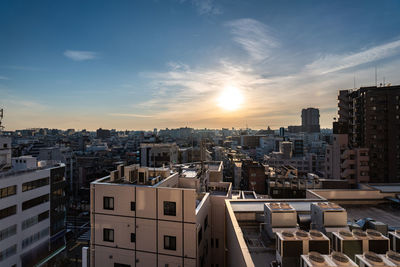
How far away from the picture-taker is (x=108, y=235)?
46.5 feet

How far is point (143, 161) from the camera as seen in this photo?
2234 inches

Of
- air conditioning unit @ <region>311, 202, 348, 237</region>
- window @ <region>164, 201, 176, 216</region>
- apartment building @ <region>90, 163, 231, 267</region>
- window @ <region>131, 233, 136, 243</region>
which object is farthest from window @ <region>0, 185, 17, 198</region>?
air conditioning unit @ <region>311, 202, 348, 237</region>

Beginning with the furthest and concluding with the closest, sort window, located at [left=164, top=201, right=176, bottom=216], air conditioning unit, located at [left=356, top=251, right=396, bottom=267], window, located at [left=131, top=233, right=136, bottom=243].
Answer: window, located at [left=131, top=233, right=136, bottom=243]
window, located at [left=164, top=201, right=176, bottom=216]
air conditioning unit, located at [left=356, top=251, right=396, bottom=267]

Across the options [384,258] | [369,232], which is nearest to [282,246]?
[384,258]

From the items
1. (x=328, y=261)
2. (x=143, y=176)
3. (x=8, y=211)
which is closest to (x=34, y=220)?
(x=8, y=211)

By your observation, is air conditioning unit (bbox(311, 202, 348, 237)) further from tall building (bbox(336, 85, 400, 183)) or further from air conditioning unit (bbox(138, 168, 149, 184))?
tall building (bbox(336, 85, 400, 183))

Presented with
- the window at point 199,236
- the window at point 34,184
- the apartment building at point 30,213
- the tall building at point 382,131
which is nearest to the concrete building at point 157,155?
the apartment building at point 30,213

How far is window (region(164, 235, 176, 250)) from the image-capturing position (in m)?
13.2

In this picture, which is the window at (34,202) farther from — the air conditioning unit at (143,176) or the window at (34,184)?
the air conditioning unit at (143,176)

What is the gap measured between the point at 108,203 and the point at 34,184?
15.4 m

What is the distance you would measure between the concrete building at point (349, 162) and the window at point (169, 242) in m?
35.1

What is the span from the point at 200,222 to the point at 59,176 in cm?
2248

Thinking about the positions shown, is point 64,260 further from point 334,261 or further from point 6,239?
point 334,261

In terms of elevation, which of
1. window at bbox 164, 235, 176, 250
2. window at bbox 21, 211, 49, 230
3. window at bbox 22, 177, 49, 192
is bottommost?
window at bbox 21, 211, 49, 230
